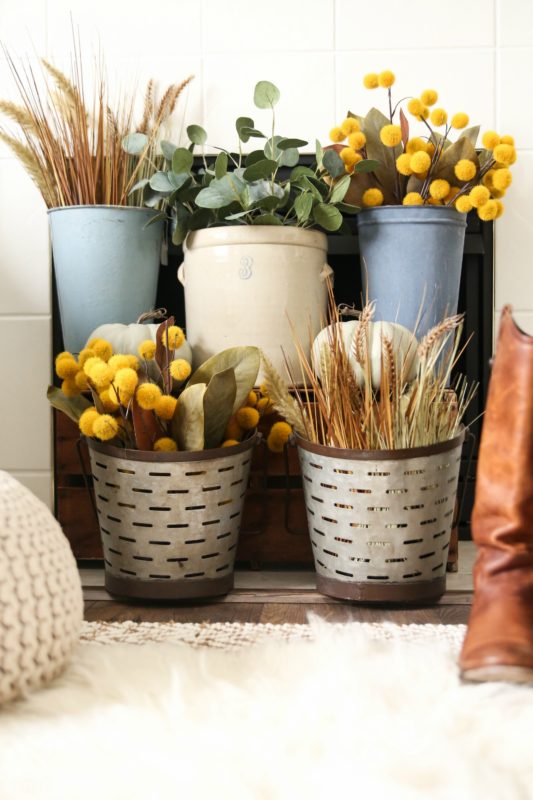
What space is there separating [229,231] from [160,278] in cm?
43

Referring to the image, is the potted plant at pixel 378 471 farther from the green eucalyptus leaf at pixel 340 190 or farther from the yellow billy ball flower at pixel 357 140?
the yellow billy ball flower at pixel 357 140

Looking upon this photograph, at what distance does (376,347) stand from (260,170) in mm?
337

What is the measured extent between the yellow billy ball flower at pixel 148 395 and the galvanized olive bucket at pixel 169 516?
0.24 ft

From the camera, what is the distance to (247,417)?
1249 mm

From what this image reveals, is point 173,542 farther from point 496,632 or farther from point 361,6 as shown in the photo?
point 361,6

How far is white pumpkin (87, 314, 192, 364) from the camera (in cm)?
133

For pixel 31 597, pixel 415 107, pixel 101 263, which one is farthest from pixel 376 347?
pixel 31 597

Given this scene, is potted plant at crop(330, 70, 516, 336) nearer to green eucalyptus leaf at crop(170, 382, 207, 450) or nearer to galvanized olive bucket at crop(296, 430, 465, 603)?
galvanized olive bucket at crop(296, 430, 465, 603)

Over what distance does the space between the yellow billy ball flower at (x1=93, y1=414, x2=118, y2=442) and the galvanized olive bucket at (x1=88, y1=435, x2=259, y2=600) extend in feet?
0.12

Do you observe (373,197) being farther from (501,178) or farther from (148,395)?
(148,395)

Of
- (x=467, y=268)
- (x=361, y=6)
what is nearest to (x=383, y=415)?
(x=467, y=268)

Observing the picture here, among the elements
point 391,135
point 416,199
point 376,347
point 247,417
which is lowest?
point 247,417

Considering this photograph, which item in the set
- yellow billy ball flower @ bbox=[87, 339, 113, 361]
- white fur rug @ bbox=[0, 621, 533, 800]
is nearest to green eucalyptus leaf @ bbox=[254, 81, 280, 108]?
yellow billy ball flower @ bbox=[87, 339, 113, 361]

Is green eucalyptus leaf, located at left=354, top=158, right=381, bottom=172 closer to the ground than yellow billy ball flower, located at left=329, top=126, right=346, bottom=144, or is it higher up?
closer to the ground
